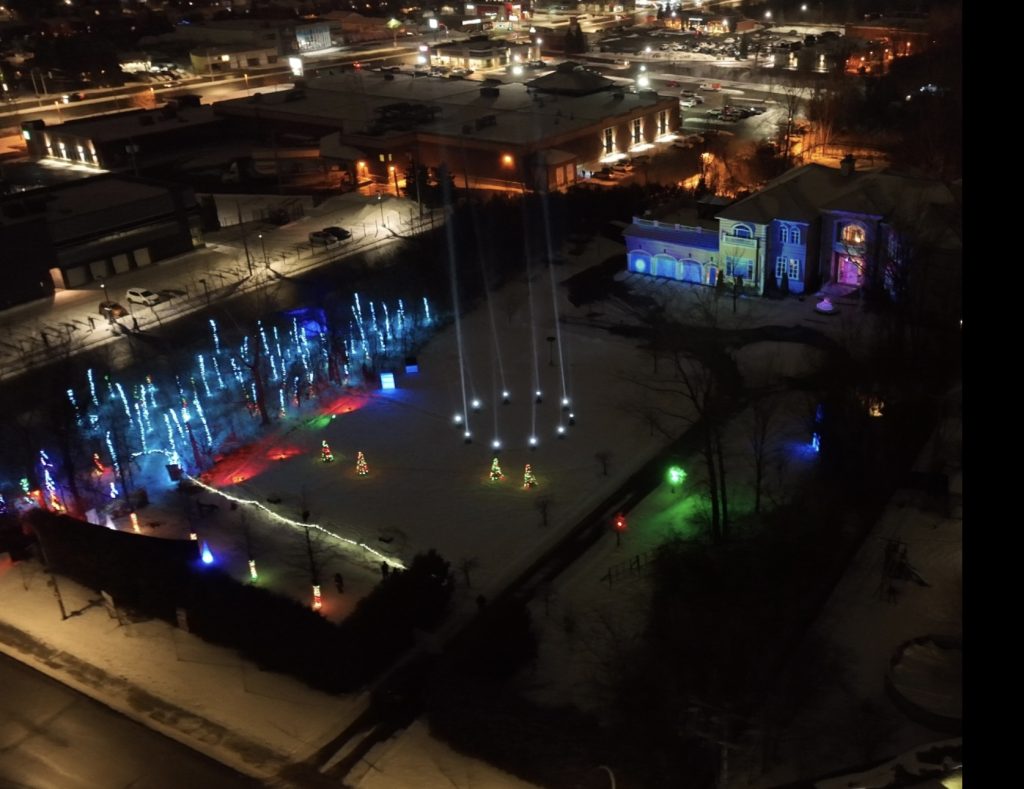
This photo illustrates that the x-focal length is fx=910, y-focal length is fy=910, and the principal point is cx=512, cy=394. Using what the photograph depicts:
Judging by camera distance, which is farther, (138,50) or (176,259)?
(138,50)

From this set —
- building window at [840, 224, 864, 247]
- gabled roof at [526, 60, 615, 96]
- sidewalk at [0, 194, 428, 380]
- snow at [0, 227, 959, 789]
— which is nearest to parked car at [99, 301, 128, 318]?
sidewalk at [0, 194, 428, 380]

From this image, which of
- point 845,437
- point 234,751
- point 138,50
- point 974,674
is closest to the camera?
point 974,674

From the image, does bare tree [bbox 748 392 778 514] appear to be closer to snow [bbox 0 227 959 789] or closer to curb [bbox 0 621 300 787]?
snow [bbox 0 227 959 789]

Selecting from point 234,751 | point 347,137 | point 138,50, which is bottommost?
point 234,751

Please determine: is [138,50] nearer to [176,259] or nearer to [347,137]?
[347,137]

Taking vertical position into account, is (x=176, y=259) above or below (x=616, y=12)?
below

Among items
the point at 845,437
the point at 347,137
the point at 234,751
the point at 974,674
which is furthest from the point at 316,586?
the point at 347,137


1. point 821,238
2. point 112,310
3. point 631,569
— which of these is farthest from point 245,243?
point 631,569

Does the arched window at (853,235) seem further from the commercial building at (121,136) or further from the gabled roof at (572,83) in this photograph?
the commercial building at (121,136)
